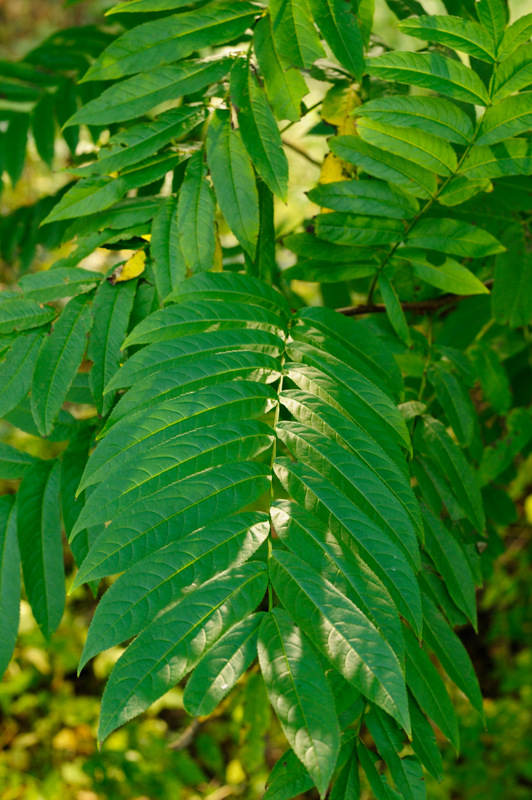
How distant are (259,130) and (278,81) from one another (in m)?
0.09

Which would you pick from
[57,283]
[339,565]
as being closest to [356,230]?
[57,283]

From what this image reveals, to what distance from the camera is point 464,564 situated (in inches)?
36.1

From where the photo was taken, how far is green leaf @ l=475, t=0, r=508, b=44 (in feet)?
2.90

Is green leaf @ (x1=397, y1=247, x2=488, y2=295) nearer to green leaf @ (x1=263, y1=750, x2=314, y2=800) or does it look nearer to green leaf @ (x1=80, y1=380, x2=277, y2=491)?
green leaf @ (x1=80, y1=380, x2=277, y2=491)

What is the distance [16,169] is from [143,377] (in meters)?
1.02

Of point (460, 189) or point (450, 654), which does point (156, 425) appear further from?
point (460, 189)

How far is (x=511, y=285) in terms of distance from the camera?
119cm

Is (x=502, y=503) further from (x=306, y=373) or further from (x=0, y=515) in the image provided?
(x=0, y=515)

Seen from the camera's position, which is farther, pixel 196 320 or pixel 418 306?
pixel 418 306

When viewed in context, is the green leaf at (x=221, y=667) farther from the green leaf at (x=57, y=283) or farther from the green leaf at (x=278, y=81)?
the green leaf at (x=278, y=81)

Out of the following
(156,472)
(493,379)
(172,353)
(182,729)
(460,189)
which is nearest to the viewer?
(156,472)

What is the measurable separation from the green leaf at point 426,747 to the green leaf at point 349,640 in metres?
0.22

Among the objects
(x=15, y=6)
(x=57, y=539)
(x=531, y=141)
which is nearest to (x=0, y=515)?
(x=57, y=539)

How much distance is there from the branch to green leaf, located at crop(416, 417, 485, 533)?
0.32 m
